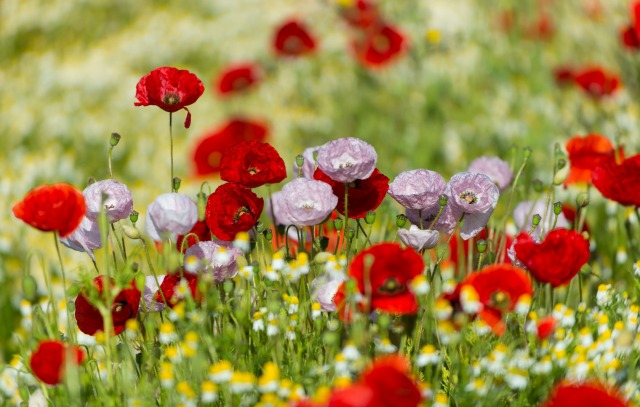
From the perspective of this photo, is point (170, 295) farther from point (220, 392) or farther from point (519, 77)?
point (519, 77)

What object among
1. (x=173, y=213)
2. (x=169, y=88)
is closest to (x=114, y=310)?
(x=173, y=213)

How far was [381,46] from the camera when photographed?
17.5 feet

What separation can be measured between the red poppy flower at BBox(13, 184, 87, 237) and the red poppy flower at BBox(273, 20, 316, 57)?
3.62 metres

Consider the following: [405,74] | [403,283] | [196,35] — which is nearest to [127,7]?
[196,35]

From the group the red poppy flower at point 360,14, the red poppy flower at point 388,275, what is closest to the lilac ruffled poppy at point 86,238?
the red poppy flower at point 388,275

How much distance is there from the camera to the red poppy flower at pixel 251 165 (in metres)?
2.14

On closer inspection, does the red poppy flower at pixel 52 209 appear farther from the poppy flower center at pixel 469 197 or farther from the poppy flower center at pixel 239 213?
the poppy flower center at pixel 469 197

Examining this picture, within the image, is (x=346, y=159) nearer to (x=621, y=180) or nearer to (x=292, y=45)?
(x=621, y=180)

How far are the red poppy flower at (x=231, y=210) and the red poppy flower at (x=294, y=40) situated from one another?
132 inches

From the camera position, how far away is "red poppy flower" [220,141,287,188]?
2139 mm

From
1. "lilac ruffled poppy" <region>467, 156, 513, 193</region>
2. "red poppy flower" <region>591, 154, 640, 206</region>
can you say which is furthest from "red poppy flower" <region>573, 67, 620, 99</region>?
"red poppy flower" <region>591, 154, 640, 206</region>

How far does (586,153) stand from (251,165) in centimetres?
126

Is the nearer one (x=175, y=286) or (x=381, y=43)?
(x=175, y=286)

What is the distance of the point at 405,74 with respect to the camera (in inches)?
247
